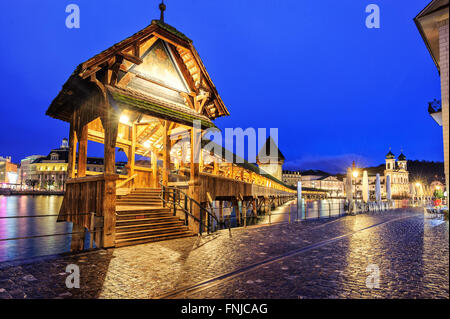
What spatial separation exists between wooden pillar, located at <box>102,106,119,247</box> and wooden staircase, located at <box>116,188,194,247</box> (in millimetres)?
421

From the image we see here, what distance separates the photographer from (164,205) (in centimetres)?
1274

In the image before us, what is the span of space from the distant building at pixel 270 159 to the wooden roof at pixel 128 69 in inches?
2023

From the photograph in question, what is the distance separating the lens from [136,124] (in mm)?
15789

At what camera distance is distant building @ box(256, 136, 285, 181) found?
65125 millimetres

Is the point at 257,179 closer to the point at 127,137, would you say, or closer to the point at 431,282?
the point at 127,137

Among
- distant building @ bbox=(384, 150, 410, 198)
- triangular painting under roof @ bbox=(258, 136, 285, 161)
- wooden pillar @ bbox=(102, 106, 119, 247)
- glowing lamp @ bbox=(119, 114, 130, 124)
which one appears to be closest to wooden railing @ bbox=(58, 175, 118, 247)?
wooden pillar @ bbox=(102, 106, 119, 247)

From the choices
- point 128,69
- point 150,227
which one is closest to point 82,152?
point 128,69

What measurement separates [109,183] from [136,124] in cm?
754

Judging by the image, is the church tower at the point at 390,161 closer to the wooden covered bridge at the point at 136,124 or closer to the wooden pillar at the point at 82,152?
the wooden covered bridge at the point at 136,124

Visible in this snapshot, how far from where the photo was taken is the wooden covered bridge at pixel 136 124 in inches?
367

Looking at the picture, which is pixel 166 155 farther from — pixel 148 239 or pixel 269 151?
pixel 269 151

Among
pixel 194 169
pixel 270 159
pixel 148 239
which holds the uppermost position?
pixel 270 159

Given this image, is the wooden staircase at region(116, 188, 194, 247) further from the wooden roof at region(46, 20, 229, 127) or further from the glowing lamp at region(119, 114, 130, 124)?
the glowing lamp at region(119, 114, 130, 124)

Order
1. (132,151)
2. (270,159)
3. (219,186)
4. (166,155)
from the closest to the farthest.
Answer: (166,155) < (219,186) < (132,151) < (270,159)
